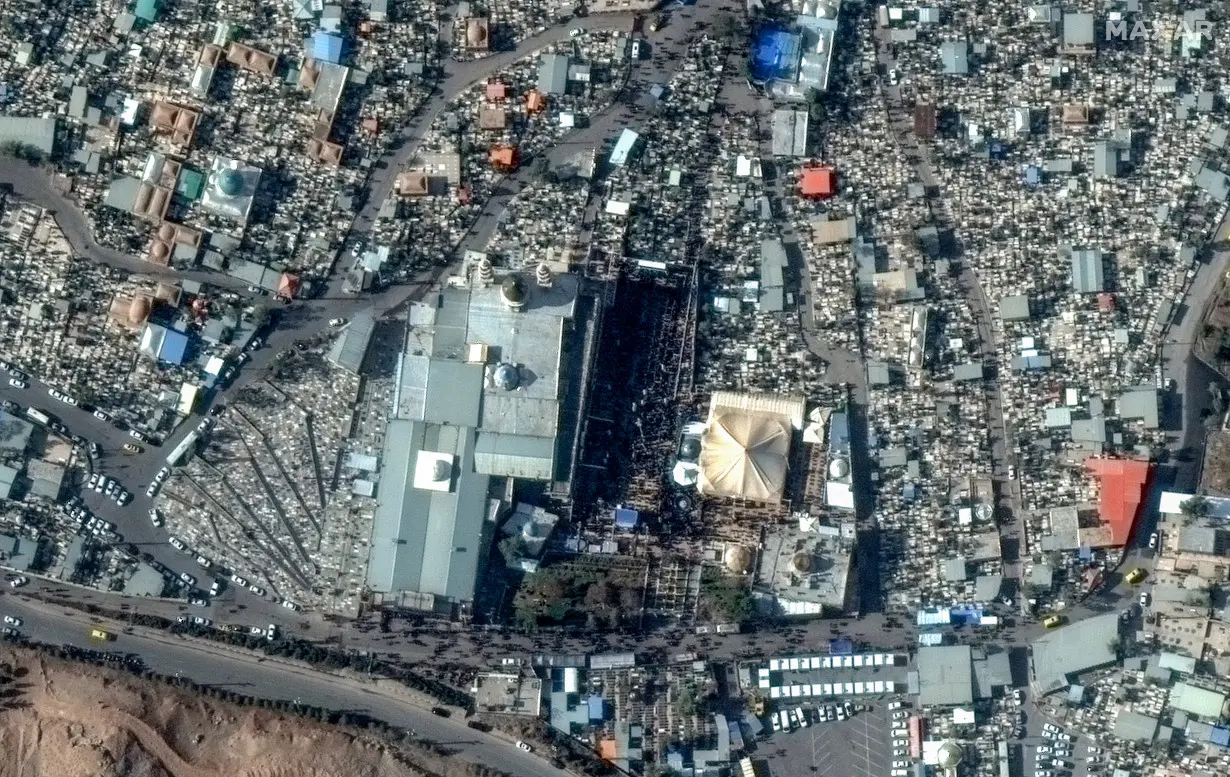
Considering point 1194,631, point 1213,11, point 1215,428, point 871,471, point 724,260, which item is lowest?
point 1194,631

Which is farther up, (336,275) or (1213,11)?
(1213,11)

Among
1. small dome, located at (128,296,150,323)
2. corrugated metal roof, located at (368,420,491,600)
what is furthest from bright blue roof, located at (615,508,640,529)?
small dome, located at (128,296,150,323)

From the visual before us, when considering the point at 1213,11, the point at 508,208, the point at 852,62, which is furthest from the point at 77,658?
the point at 1213,11

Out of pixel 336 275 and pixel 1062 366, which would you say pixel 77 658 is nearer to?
pixel 336 275

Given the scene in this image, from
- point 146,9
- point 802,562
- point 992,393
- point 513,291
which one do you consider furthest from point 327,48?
point 992,393

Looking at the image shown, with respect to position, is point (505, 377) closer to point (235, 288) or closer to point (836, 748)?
point (235, 288)

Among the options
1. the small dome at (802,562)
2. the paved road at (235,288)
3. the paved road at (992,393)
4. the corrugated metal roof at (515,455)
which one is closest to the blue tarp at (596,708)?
the corrugated metal roof at (515,455)
